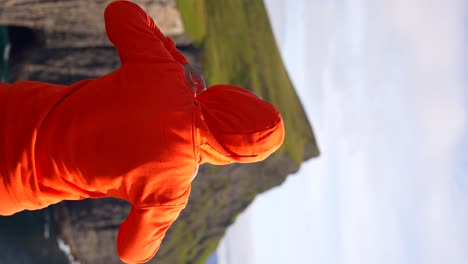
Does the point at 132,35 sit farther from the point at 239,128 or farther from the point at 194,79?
the point at 239,128

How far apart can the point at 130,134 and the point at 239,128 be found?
1.72 ft

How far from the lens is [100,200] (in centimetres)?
748

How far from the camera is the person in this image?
7.14 feet

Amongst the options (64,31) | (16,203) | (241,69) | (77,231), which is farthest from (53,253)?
(16,203)

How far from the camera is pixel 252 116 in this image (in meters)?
2.31

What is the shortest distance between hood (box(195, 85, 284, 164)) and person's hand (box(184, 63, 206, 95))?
3.9 inches

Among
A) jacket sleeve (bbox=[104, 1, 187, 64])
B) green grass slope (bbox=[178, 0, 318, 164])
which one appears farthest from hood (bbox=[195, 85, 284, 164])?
green grass slope (bbox=[178, 0, 318, 164])

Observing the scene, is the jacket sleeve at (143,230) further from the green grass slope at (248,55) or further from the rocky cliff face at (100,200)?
the green grass slope at (248,55)

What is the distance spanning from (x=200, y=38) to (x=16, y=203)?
5960 millimetres

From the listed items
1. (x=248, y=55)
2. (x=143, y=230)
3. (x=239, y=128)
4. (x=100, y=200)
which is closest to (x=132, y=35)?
(x=239, y=128)

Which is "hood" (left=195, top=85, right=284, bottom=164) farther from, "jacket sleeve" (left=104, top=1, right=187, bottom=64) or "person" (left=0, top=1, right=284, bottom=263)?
"jacket sleeve" (left=104, top=1, right=187, bottom=64)

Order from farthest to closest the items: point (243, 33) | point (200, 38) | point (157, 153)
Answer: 1. point (243, 33)
2. point (200, 38)
3. point (157, 153)

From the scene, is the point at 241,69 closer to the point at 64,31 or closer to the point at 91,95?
the point at 64,31

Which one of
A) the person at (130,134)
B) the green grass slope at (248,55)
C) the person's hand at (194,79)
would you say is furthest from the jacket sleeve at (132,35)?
the green grass slope at (248,55)
